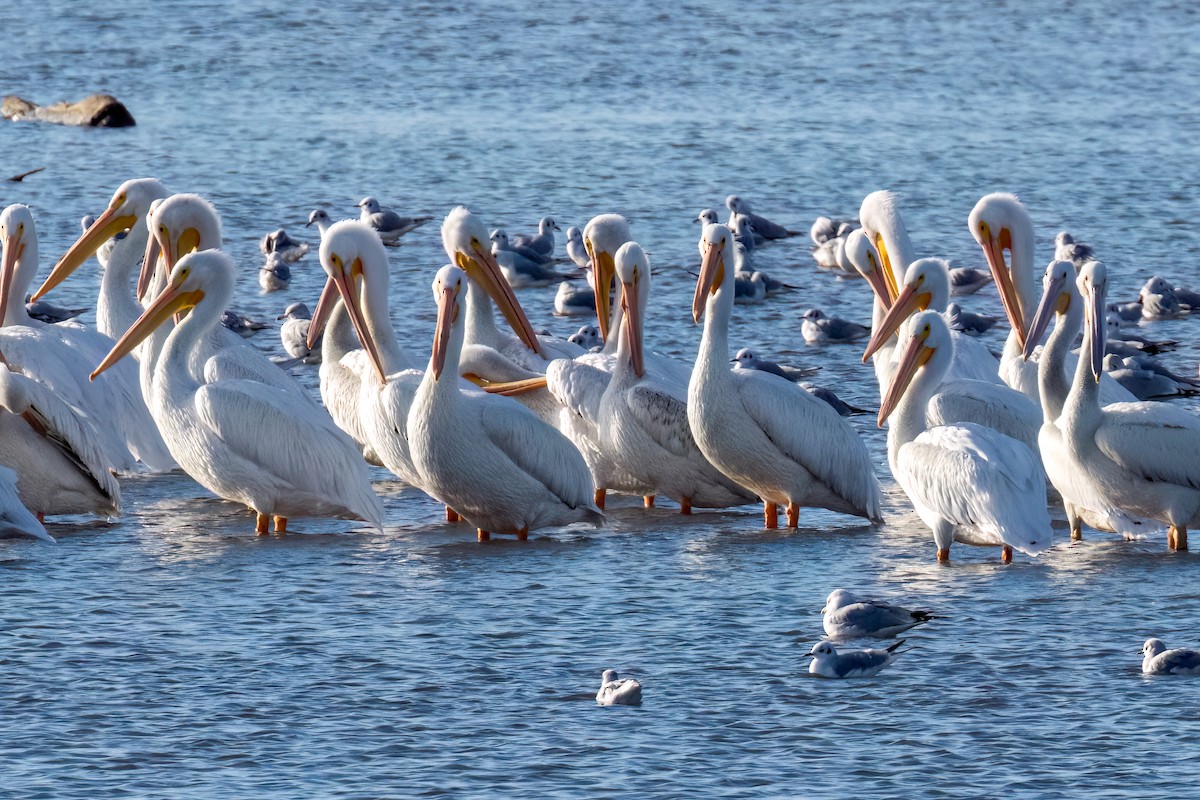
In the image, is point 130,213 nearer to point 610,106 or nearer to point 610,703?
point 610,703

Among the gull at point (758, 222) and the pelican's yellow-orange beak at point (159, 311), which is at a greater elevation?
the pelican's yellow-orange beak at point (159, 311)

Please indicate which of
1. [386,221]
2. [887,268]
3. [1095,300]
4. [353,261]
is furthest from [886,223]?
[386,221]

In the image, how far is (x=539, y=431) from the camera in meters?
7.27

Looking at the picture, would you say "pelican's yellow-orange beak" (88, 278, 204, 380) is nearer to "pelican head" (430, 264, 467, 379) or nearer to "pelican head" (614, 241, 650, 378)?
"pelican head" (430, 264, 467, 379)

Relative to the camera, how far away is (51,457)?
7320 mm

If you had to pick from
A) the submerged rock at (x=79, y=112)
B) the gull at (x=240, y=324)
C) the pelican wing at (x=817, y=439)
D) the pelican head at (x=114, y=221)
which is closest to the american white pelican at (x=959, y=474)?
the pelican wing at (x=817, y=439)

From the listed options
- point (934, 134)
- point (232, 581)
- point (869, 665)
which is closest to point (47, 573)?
point (232, 581)

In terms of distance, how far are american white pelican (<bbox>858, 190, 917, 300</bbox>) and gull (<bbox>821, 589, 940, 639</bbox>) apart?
327 cm

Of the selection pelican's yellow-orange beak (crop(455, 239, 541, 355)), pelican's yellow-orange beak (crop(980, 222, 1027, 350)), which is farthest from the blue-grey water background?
pelican's yellow-orange beak (crop(455, 239, 541, 355))

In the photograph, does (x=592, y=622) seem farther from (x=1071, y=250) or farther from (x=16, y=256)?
(x=1071, y=250)

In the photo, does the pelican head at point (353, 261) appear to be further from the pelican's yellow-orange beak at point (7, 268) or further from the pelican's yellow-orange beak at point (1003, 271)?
the pelican's yellow-orange beak at point (1003, 271)

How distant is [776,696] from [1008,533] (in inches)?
57.7

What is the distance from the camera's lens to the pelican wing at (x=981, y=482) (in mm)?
6535

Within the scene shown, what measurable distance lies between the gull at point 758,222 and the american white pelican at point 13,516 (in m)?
7.04
